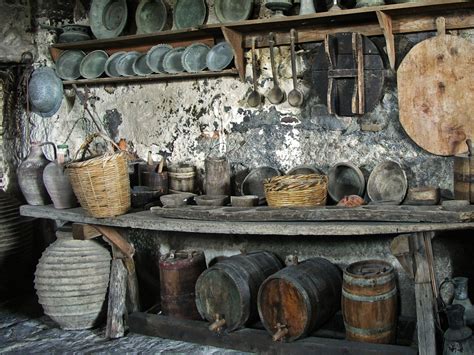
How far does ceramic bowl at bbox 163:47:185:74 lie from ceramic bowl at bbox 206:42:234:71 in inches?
10.2

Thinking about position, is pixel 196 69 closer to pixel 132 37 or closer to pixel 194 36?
pixel 194 36

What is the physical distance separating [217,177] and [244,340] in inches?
44.1

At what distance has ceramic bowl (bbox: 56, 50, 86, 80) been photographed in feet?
15.1

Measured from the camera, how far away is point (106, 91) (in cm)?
450

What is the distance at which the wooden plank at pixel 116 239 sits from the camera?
12.0ft

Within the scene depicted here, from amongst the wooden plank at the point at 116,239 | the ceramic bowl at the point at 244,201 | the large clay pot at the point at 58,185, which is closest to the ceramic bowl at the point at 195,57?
the ceramic bowl at the point at 244,201

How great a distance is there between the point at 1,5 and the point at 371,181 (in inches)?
130

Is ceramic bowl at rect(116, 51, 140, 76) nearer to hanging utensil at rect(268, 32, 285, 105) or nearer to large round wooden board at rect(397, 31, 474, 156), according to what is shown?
hanging utensil at rect(268, 32, 285, 105)

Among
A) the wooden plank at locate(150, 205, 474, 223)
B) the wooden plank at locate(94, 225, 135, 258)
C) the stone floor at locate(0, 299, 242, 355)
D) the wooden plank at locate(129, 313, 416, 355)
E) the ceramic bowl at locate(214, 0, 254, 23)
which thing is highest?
the ceramic bowl at locate(214, 0, 254, 23)

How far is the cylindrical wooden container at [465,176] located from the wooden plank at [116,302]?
221cm

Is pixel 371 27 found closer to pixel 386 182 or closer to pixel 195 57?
pixel 386 182


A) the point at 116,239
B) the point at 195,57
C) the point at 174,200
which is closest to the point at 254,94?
the point at 195,57

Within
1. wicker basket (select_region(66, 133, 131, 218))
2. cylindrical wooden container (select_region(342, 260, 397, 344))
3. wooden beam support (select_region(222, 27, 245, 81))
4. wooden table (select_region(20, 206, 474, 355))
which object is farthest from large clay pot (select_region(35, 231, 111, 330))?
cylindrical wooden container (select_region(342, 260, 397, 344))

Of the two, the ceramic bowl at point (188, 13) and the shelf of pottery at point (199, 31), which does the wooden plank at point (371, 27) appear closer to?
the shelf of pottery at point (199, 31)
